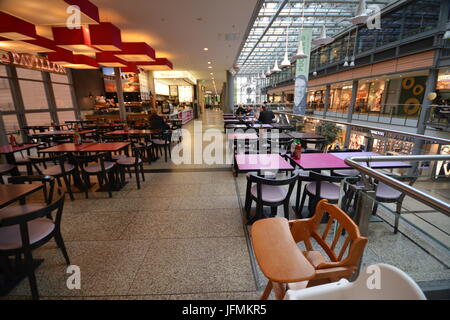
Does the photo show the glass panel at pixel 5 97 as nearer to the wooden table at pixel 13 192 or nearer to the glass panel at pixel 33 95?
the glass panel at pixel 33 95

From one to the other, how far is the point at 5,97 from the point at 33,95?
127 cm

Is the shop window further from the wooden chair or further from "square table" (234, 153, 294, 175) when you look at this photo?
the wooden chair

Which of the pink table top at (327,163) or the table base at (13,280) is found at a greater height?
the pink table top at (327,163)

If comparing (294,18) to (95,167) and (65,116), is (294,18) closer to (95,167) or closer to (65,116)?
(95,167)

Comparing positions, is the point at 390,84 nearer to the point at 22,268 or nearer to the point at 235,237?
the point at 235,237

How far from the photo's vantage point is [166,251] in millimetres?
2328

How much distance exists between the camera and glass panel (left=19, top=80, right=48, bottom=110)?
771 centimetres

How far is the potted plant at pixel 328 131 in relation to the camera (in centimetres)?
603

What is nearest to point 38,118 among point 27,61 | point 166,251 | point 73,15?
point 27,61

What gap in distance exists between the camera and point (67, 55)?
6746mm

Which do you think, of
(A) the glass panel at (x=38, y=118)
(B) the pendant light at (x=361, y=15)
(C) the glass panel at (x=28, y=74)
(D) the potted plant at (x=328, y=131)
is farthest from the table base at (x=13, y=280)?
(C) the glass panel at (x=28, y=74)

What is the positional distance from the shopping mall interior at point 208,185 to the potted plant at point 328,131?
4 cm

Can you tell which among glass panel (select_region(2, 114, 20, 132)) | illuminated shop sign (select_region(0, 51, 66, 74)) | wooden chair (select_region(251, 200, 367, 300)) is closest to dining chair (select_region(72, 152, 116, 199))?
wooden chair (select_region(251, 200, 367, 300))

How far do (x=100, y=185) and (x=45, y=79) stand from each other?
8.04 m
